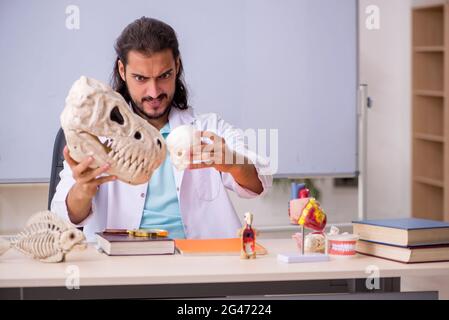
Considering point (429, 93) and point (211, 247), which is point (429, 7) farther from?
point (211, 247)

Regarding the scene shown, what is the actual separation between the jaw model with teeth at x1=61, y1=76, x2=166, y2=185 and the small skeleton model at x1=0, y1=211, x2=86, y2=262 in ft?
0.59

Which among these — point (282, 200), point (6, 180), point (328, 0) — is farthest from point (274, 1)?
point (282, 200)

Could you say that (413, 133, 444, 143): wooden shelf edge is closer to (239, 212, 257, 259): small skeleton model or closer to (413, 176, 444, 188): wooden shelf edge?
(413, 176, 444, 188): wooden shelf edge

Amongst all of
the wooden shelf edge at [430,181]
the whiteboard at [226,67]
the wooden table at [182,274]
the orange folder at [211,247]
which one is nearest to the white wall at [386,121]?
the wooden shelf edge at [430,181]

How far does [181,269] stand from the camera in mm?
1987

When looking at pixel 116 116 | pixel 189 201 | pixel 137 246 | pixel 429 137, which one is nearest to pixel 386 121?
pixel 429 137

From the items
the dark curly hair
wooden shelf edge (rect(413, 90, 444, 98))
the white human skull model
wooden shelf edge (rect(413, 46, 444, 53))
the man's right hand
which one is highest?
wooden shelf edge (rect(413, 46, 444, 53))

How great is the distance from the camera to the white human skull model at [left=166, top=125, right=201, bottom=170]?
80.6 inches

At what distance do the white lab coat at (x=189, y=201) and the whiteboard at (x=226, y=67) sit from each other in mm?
1452

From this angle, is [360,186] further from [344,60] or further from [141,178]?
[141,178]

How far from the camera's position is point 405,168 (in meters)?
6.55

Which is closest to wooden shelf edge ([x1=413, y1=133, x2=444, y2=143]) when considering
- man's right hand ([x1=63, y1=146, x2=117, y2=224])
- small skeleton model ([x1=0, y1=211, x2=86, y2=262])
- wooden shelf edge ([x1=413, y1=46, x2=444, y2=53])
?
wooden shelf edge ([x1=413, y1=46, x2=444, y2=53])

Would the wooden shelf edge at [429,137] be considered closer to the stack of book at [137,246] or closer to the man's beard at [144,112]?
the man's beard at [144,112]

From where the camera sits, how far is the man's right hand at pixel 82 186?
6.79 ft
